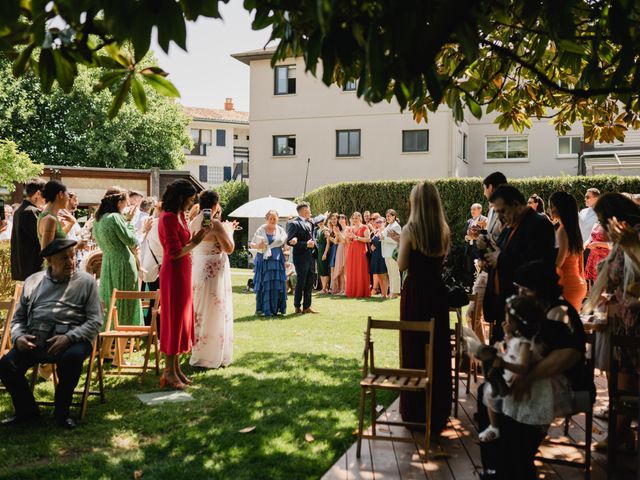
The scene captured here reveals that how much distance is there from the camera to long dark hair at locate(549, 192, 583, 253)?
A: 21.4 feet

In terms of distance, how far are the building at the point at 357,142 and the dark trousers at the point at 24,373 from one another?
25.4 m

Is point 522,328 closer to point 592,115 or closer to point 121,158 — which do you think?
point 592,115

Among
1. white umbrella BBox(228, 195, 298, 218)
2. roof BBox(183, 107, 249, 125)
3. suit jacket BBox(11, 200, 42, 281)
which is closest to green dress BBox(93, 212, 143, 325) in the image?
suit jacket BBox(11, 200, 42, 281)

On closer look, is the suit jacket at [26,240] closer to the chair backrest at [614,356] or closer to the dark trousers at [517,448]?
the dark trousers at [517,448]

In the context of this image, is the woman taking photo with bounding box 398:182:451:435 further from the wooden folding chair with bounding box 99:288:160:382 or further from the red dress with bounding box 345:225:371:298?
the red dress with bounding box 345:225:371:298

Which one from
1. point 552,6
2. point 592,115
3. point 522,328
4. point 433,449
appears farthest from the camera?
point 592,115

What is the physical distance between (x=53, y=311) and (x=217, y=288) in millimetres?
2393

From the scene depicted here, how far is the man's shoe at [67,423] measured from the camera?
5.84 m

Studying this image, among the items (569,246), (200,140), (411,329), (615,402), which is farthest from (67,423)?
(200,140)

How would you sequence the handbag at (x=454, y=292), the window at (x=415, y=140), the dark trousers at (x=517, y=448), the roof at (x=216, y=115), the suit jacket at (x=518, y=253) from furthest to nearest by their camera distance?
the roof at (x=216, y=115) < the window at (x=415, y=140) < the handbag at (x=454, y=292) < the suit jacket at (x=518, y=253) < the dark trousers at (x=517, y=448)

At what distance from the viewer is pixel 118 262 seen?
8.30 m

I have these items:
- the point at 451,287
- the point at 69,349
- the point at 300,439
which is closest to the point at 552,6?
the point at 451,287

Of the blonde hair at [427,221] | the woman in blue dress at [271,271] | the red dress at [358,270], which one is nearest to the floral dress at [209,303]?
the blonde hair at [427,221]

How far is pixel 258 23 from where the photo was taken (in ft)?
11.0
